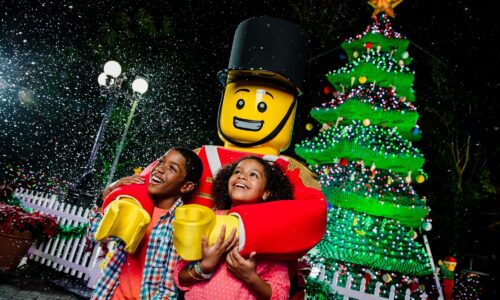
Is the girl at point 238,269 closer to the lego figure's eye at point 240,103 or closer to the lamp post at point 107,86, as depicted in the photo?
the lego figure's eye at point 240,103

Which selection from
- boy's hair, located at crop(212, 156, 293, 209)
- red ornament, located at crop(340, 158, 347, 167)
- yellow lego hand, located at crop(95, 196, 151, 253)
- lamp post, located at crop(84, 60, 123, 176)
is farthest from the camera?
red ornament, located at crop(340, 158, 347, 167)

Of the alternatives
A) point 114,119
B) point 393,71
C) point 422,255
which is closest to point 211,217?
point 422,255

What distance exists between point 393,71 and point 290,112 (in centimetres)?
721

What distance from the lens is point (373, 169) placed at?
8.48 metres

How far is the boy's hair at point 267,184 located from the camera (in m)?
2.17

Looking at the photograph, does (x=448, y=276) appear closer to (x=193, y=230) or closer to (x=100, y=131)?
(x=100, y=131)

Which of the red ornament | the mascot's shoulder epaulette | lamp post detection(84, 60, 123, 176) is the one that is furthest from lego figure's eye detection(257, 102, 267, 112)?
Answer: lamp post detection(84, 60, 123, 176)

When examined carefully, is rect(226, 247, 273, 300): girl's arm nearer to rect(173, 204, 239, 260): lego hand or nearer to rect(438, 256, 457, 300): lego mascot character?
rect(173, 204, 239, 260): lego hand

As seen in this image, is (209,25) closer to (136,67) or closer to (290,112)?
(136,67)

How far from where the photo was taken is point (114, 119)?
17875 millimetres

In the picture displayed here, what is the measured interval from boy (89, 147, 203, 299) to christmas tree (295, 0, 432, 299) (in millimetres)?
5899

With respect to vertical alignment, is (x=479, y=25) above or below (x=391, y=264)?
above

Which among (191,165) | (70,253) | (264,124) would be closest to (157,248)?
(191,165)

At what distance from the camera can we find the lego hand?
1.65 m
